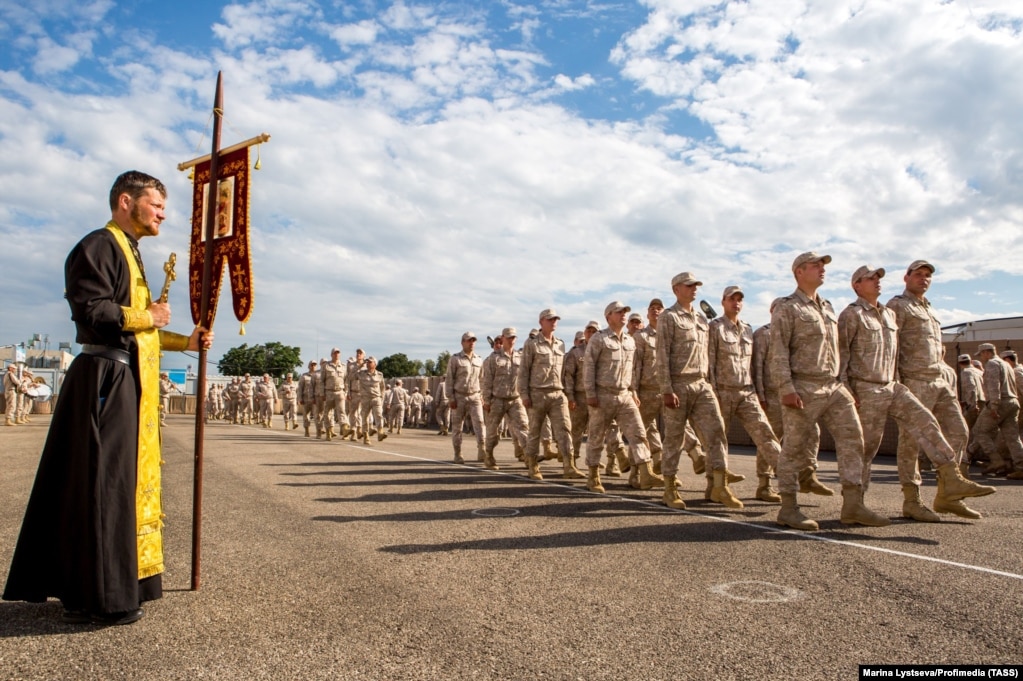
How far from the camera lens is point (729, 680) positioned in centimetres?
302

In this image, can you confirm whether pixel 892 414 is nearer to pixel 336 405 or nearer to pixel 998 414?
pixel 998 414

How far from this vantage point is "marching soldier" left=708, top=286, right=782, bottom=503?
8.50 m

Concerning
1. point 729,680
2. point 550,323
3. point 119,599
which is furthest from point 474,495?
point 729,680

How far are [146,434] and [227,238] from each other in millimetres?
1512

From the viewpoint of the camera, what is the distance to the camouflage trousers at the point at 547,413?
35.9 feet

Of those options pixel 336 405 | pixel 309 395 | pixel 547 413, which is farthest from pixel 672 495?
pixel 309 395

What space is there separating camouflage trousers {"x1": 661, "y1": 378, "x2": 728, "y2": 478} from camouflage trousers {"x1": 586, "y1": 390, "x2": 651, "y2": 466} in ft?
2.88

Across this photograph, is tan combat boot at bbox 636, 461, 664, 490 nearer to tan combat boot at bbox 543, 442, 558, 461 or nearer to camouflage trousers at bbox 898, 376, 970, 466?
camouflage trousers at bbox 898, 376, 970, 466

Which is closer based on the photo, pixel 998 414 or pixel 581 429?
pixel 581 429

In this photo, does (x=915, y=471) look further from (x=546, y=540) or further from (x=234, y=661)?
(x=234, y=661)

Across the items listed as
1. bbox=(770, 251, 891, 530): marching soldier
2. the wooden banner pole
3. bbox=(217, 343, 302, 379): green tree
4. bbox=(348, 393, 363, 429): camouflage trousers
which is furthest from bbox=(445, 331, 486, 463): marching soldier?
bbox=(217, 343, 302, 379): green tree

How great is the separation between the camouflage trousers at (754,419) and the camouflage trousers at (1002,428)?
6601 mm

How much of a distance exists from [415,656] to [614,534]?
3.20m

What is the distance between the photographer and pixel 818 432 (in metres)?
6.82
